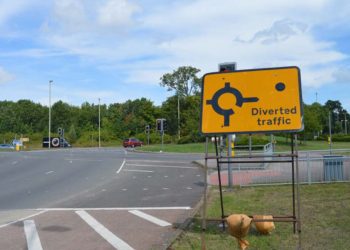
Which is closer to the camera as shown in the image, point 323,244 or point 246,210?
point 323,244

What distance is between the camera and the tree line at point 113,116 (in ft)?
339

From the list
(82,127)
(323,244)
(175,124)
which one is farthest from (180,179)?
(82,127)

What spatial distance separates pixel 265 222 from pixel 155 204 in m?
5.38

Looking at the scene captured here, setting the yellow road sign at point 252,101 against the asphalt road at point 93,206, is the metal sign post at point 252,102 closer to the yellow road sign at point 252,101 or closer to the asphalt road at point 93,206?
the yellow road sign at point 252,101

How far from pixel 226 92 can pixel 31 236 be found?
4308mm

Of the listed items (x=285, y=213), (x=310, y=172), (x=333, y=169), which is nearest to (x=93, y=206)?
(x=285, y=213)

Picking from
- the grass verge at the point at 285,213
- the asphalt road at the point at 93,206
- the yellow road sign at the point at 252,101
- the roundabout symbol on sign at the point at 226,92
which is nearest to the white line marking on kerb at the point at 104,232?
the asphalt road at the point at 93,206

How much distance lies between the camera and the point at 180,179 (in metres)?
20.3

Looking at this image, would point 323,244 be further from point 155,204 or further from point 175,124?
point 175,124

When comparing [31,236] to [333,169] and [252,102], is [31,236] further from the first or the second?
[333,169]

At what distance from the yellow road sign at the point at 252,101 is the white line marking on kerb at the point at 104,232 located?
7.50ft

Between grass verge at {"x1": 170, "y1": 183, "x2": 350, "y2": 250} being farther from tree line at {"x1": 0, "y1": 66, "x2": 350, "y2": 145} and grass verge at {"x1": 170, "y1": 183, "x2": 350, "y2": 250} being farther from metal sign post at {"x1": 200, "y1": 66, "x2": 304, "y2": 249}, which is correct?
tree line at {"x1": 0, "y1": 66, "x2": 350, "y2": 145}

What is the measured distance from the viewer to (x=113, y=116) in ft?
401

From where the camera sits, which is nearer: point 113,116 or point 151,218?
point 151,218
